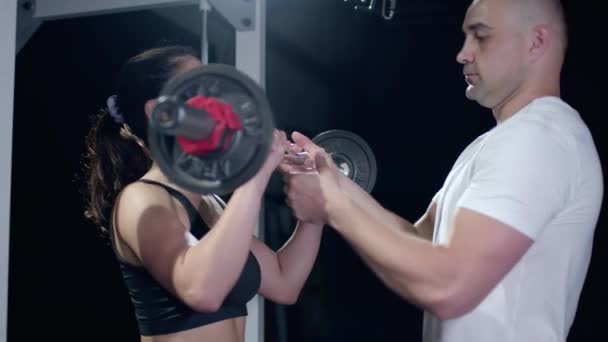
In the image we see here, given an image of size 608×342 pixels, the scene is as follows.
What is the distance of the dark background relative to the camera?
2793mm

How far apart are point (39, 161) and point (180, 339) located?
1.77 meters

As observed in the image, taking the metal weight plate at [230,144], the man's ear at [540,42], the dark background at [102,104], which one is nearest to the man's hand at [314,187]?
the metal weight plate at [230,144]

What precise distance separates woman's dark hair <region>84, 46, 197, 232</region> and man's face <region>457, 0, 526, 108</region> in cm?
73

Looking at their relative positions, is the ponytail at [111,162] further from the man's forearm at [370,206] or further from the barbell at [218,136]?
the barbell at [218,136]

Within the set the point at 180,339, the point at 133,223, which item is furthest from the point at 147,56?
the point at 180,339

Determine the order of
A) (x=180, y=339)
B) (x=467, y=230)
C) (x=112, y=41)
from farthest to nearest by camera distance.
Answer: (x=112, y=41)
(x=180, y=339)
(x=467, y=230)

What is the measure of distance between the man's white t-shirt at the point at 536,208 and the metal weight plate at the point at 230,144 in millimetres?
467

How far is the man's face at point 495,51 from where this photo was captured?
56.0 inches

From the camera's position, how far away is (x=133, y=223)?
137 cm

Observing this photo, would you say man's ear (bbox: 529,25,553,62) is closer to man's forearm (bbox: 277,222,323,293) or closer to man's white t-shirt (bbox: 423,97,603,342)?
man's white t-shirt (bbox: 423,97,603,342)

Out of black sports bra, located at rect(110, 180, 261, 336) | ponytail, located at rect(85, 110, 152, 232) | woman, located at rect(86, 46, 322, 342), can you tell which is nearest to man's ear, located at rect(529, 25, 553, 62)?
woman, located at rect(86, 46, 322, 342)

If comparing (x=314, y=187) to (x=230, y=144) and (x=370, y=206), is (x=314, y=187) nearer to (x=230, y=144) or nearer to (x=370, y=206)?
(x=370, y=206)

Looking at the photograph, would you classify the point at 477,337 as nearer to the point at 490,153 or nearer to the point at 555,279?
the point at 555,279

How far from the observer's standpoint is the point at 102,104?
281 centimetres
